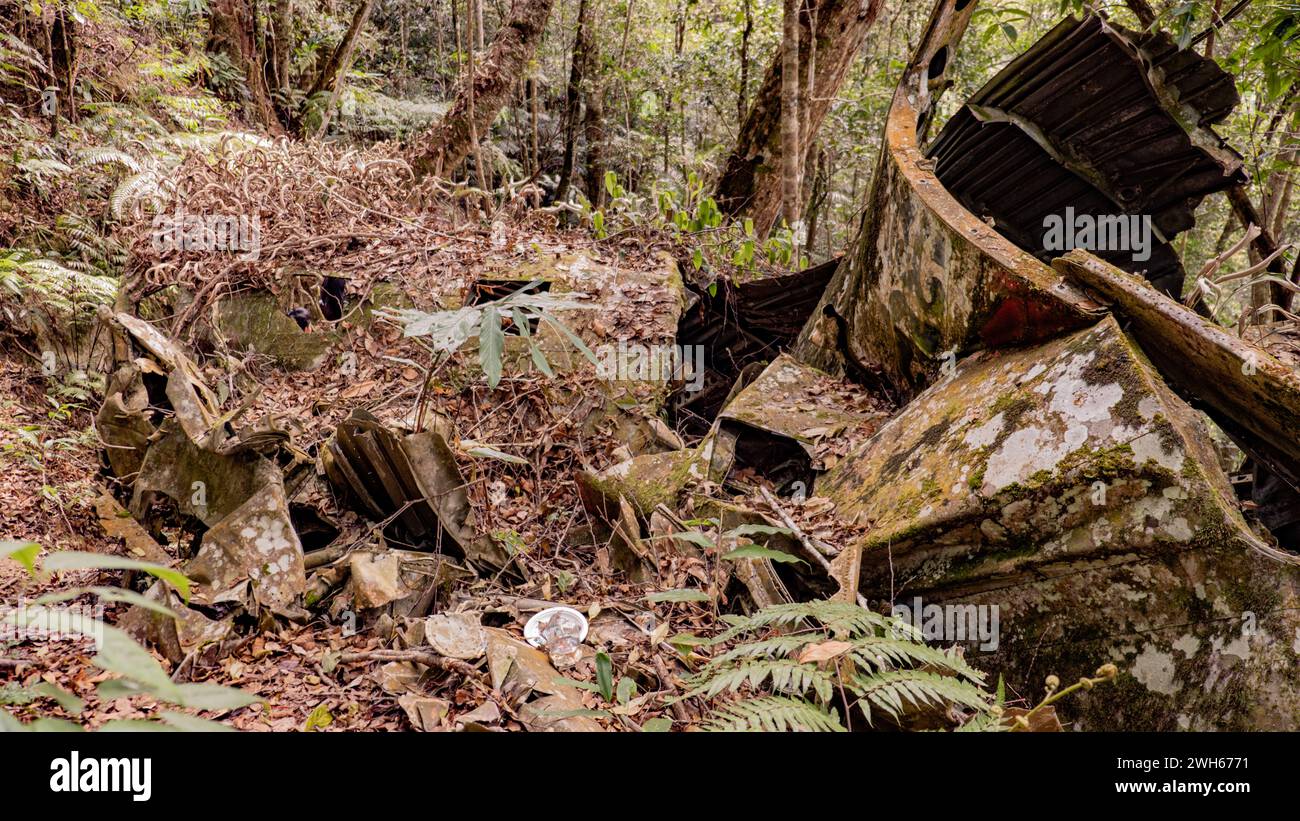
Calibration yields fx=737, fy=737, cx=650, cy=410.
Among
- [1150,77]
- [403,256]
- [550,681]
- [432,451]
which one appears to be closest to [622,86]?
[403,256]

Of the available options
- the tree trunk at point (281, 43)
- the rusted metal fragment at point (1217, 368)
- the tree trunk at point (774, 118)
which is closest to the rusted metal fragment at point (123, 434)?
the rusted metal fragment at point (1217, 368)

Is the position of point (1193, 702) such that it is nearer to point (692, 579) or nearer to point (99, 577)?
point (692, 579)

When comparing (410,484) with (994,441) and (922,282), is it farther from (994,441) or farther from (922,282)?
(922,282)

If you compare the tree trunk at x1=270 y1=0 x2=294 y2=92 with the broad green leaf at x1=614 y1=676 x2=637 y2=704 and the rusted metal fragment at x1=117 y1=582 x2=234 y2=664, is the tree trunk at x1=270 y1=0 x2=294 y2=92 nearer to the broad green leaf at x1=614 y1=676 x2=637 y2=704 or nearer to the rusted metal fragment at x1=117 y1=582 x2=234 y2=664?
the rusted metal fragment at x1=117 y1=582 x2=234 y2=664

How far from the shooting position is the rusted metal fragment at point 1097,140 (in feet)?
15.2

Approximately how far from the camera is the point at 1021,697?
271 cm

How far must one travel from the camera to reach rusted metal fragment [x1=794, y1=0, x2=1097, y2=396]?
3352 mm

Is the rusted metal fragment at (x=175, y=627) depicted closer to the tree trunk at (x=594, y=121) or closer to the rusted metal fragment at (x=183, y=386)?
the rusted metal fragment at (x=183, y=386)

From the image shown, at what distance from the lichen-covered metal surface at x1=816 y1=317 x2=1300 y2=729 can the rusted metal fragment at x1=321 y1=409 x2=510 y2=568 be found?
1852 millimetres

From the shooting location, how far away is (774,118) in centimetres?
831

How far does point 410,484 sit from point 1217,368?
134 inches

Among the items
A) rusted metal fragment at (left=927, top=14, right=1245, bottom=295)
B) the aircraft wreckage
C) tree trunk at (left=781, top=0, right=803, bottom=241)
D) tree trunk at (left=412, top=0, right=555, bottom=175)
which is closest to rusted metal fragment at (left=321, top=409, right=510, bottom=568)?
the aircraft wreckage

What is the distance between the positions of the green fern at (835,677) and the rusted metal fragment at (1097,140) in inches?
160

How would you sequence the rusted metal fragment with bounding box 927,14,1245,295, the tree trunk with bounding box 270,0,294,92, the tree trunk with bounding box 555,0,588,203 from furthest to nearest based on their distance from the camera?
the tree trunk with bounding box 555,0,588,203
the tree trunk with bounding box 270,0,294,92
the rusted metal fragment with bounding box 927,14,1245,295
